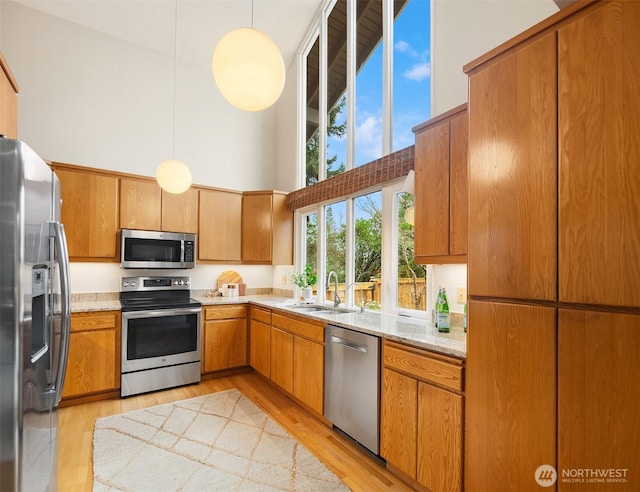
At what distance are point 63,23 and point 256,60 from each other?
3600 millimetres

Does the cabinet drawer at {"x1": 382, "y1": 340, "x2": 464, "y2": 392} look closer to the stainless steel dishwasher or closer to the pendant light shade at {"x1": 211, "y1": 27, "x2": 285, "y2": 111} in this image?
the stainless steel dishwasher

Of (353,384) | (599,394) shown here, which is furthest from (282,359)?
(599,394)

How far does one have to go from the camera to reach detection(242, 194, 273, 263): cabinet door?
14.0 ft

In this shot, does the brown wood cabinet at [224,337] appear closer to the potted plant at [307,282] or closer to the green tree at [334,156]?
the potted plant at [307,282]

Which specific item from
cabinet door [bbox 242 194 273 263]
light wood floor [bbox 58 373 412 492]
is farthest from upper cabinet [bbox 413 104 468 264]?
cabinet door [bbox 242 194 273 263]

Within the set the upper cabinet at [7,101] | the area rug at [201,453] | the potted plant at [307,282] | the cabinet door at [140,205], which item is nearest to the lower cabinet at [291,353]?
the area rug at [201,453]

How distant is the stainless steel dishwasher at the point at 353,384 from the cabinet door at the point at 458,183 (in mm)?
813

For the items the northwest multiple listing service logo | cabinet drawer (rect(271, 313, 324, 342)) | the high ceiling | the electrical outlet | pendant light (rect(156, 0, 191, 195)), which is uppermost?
the high ceiling

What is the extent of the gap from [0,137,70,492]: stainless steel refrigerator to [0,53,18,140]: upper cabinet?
821 millimetres

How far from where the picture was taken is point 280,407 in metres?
3.03

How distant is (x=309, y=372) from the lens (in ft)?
9.29

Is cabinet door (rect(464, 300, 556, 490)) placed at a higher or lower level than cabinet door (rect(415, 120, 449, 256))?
lower

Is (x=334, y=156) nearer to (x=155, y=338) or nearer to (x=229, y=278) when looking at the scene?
(x=229, y=278)

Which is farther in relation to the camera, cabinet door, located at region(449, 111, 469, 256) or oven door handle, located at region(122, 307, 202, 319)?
oven door handle, located at region(122, 307, 202, 319)
